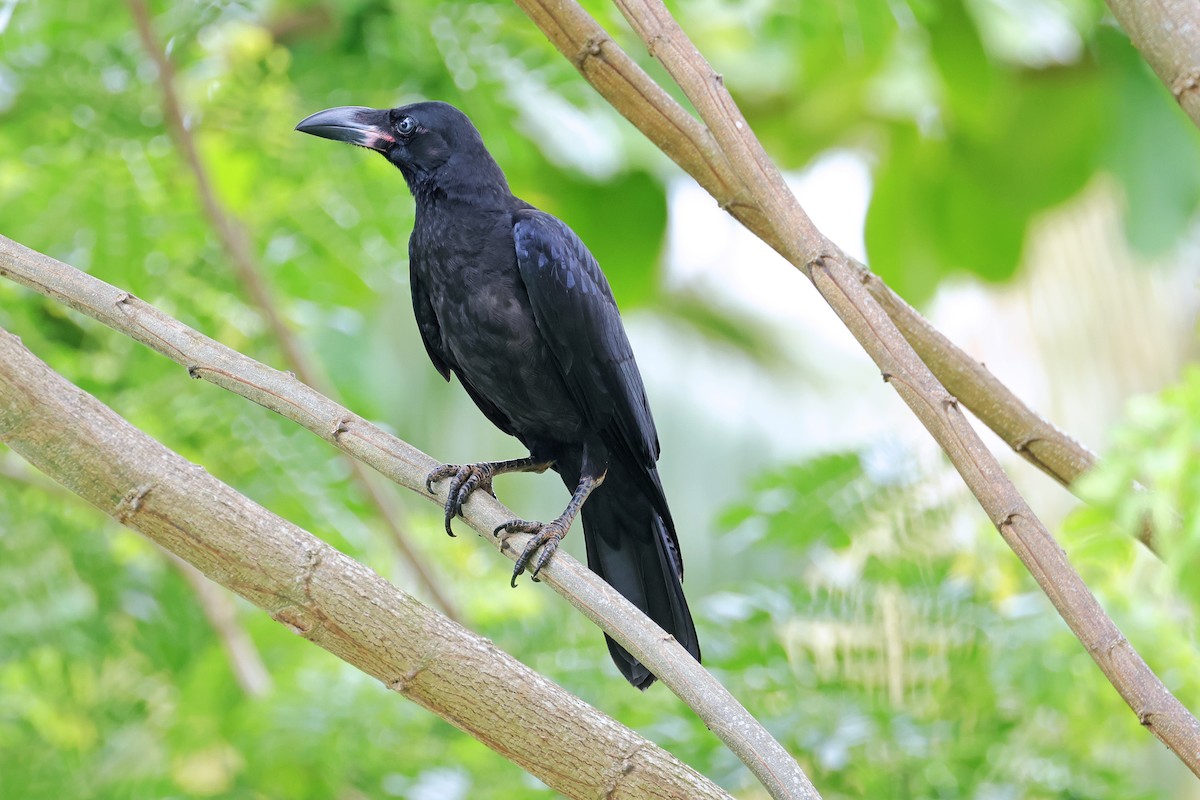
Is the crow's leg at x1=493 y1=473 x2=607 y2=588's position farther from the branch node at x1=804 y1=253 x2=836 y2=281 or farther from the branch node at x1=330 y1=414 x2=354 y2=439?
the branch node at x1=804 y1=253 x2=836 y2=281

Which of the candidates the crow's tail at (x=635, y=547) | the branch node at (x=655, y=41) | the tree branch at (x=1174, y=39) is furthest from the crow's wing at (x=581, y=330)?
the tree branch at (x=1174, y=39)

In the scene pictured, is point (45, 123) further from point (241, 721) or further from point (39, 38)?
point (241, 721)

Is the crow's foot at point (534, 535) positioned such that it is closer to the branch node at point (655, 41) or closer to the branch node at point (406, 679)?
the branch node at point (406, 679)

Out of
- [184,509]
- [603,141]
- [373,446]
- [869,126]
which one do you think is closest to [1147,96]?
[869,126]

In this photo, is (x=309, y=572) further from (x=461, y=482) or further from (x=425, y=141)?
(x=425, y=141)

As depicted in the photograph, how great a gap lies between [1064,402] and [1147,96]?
3.54 metres

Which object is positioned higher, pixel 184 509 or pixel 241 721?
pixel 184 509

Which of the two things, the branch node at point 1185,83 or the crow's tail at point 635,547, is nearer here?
the branch node at point 1185,83

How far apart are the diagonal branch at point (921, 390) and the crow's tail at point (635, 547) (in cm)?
109

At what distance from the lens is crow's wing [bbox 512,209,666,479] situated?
9.32 ft

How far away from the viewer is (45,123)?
13.1 ft

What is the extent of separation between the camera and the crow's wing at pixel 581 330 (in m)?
2.84

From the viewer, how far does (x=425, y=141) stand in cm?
310

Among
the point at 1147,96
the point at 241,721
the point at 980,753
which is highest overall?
the point at 1147,96
